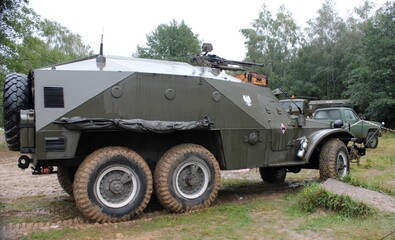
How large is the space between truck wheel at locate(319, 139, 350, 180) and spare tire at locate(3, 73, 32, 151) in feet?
16.7

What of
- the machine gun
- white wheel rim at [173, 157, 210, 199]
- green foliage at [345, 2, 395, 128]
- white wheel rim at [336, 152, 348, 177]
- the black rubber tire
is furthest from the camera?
green foliage at [345, 2, 395, 128]

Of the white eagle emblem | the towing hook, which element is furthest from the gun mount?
the towing hook

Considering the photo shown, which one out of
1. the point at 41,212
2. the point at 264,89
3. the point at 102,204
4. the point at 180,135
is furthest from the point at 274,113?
the point at 41,212

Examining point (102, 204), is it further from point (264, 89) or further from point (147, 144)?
point (264, 89)

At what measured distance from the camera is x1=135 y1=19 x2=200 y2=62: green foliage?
44.0m

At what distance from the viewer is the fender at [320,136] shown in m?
7.61

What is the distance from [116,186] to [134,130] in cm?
75

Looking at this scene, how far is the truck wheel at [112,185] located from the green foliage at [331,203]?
2.16 meters

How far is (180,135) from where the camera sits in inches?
256

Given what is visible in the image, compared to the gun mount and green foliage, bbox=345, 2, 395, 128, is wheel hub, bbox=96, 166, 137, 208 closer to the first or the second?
the gun mount

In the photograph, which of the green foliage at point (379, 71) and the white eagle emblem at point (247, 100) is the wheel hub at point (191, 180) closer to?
the white eagle emblem at point (247, 100)

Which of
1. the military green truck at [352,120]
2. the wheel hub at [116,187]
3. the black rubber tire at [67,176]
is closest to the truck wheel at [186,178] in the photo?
the wheel hub at [116,187]

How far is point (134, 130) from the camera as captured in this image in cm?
566

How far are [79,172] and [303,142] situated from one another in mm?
4042
